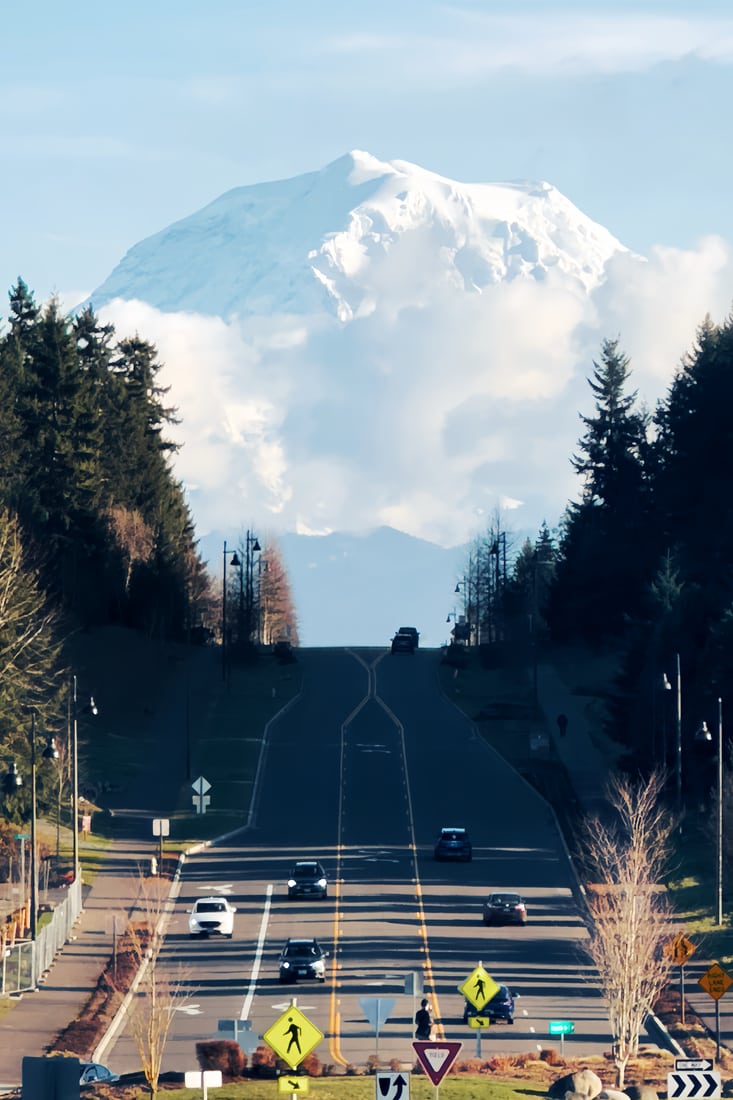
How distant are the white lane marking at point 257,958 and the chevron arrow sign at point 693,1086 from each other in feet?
58.8

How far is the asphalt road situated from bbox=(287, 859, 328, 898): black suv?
1.24ft

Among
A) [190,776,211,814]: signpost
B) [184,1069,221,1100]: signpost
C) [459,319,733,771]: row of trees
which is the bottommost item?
[184,1069,221,1100]: signpost

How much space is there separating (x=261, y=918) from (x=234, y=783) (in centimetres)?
2916

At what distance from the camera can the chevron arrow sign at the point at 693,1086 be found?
110ft

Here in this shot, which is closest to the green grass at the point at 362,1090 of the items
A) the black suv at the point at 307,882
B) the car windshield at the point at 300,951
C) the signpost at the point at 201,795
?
the car windshield at the point at 300,951

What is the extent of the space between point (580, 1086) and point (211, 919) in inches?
1009

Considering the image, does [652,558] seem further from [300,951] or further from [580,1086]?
[580,1086]

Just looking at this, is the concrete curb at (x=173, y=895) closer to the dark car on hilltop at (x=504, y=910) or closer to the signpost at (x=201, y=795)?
the signpost at (x=201, y=795)

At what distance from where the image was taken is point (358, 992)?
53.1 meters

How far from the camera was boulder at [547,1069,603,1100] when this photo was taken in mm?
37844

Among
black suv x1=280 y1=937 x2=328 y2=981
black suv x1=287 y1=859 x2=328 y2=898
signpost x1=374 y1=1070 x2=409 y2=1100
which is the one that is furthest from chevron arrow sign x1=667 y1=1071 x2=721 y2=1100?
black suv x1=287 y1=859 x2=328 y2=898

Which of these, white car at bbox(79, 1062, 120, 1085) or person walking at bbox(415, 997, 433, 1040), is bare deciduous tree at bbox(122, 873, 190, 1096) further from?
person walking at bbox(415, 997, 433, 1040)

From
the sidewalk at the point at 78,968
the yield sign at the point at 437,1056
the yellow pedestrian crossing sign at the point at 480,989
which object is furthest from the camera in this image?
the sidewalk at the point at 78,968

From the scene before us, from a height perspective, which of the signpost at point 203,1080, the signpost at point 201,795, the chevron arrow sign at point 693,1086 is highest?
the signpost at point 201,795
